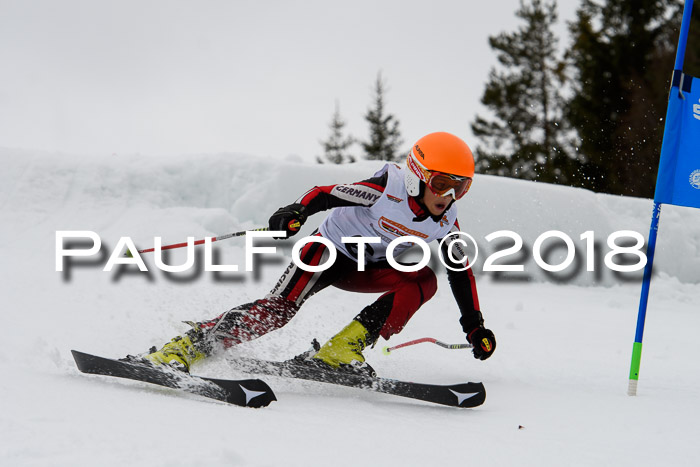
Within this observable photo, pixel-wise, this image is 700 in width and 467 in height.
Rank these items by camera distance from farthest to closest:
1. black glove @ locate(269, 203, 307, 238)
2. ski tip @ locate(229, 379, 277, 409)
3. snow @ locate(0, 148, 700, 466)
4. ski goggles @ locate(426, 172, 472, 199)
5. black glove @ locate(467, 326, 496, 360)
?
black glove @ locate(467, 326, 496, 360)
ski goggles @ locate(426, 172, 472, 199)
black glove @ locate(269, 203, 307, 238)
ski tip @ locate(229, 379, 277, 409)
snow @ locate(0, 148, 700, 466)

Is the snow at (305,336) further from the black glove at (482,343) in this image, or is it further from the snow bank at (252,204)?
the black glove at (482,343)

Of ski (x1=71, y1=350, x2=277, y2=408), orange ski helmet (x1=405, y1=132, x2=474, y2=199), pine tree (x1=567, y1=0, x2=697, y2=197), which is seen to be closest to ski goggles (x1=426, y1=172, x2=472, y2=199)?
orange ski helmet (x1=405, y1=132, x2=474, y2=199)

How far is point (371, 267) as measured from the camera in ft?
12.2

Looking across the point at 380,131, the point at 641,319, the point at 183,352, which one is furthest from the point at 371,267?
the point at 380,131

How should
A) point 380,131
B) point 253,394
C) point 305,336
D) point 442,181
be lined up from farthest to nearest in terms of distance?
point 380,131
point 305,336
point 442,181
point 253,394

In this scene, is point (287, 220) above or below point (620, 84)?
below

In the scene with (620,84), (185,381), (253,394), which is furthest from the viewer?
(620,84)

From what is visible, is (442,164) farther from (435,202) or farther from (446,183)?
(435,202)

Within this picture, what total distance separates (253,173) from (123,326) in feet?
14.7

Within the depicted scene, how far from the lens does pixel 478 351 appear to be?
3.34 m

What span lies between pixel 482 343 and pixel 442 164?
98 centimetres

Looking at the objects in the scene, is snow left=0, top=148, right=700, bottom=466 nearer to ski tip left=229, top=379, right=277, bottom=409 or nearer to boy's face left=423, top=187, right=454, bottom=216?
ski tip left=229, top=379, right=277, bottom=409

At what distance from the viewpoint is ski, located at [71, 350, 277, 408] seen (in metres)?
2.64

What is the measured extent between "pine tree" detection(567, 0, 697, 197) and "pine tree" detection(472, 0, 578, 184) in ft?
5.64
